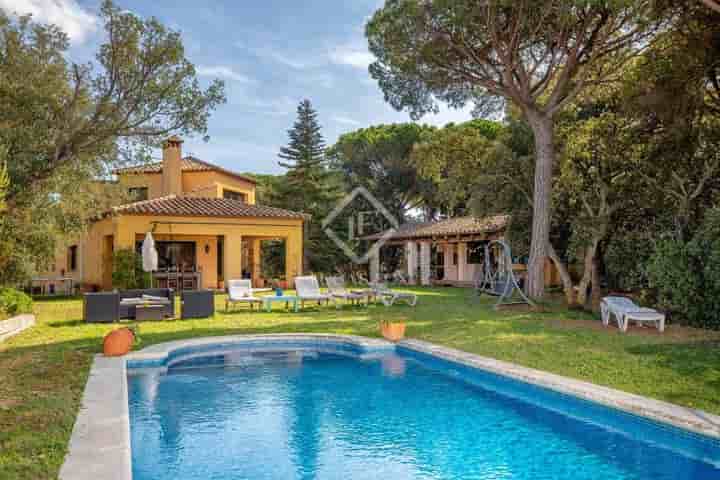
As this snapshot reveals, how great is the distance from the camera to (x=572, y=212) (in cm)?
1714

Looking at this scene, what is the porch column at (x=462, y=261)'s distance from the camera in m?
27.5

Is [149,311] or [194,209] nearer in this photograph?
[149,311]

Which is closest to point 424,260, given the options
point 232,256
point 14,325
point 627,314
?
point 232,256

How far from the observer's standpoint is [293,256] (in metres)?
23.3

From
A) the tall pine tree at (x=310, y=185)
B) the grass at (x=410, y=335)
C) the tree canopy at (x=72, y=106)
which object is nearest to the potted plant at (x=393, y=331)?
the grass at (x=410, y=335)

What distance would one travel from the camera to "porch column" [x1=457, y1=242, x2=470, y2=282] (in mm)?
27453

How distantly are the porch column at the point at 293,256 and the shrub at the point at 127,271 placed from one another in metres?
5.90

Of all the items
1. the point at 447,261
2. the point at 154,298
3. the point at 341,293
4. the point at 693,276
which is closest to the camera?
the point at 693,276

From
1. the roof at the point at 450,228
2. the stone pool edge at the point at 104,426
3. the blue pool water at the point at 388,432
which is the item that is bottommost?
the blue pool water at the point at 388,432

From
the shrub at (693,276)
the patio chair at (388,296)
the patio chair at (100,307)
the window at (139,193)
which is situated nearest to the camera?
the shrub at (693,276)

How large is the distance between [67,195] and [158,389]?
11433mm

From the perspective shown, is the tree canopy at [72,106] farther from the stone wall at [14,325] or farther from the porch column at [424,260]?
the porch column at [424,260]

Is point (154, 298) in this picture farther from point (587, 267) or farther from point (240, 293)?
point (587, 267)

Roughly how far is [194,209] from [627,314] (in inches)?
631
